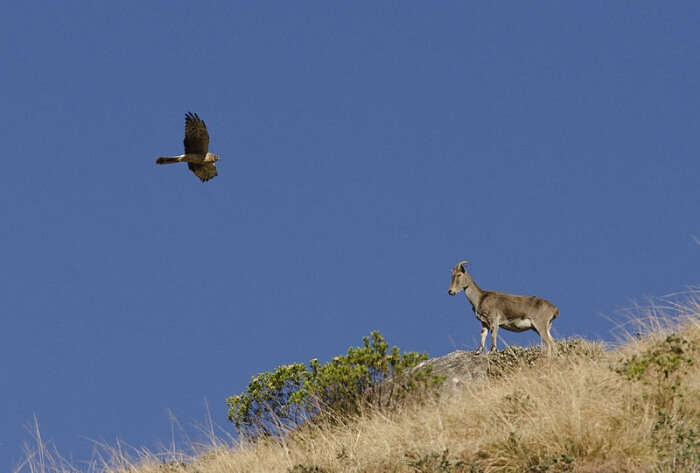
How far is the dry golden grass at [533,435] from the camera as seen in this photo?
10672mm

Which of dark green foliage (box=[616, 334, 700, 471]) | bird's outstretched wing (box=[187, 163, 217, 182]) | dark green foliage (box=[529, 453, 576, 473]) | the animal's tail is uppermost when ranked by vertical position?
the animal's tail

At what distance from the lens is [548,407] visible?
11883 millimetres

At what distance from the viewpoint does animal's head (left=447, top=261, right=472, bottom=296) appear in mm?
21047

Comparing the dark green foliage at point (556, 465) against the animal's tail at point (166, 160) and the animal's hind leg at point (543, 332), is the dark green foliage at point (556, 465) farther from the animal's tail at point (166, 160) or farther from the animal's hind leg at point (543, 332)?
the animal's tail at point (166, 160)

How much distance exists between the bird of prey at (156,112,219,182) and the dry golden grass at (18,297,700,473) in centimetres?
910

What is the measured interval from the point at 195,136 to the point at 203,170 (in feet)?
3.21

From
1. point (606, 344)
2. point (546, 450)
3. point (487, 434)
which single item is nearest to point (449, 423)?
point (487, 434)

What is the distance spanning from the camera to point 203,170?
2284 cm

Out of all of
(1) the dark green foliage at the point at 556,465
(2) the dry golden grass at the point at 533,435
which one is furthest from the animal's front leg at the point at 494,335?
(1) the dark green foliage at the point at 556,465

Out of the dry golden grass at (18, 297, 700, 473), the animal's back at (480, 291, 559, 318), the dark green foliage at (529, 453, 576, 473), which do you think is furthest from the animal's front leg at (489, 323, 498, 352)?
the dark green foliage at (529, 453, 576, 473)

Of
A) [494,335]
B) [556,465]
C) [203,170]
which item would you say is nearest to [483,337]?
[494,335]

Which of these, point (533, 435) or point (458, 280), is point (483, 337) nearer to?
point (458, 280)

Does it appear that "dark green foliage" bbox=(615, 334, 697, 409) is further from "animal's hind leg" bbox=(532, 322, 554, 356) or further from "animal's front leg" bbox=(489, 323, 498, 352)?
"animal's hind leg" bbox=(532, 322, 554, 356)

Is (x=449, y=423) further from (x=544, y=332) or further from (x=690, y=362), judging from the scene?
(x=544, y=332)
